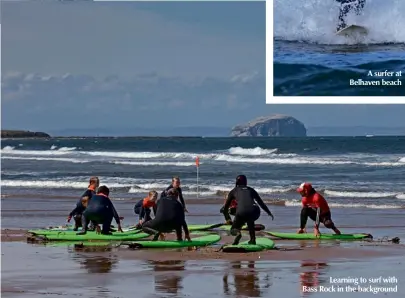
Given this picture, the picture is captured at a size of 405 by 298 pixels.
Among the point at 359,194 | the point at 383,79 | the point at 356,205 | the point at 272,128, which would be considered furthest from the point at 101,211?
the point at 272,128

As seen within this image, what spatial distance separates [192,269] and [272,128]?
55570mm

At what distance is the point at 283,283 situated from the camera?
40.7ft

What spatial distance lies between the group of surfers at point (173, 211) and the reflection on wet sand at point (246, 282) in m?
1.75

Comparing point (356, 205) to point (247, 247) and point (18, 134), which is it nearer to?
point (247, 247)

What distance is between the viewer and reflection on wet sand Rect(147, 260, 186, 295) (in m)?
12.0

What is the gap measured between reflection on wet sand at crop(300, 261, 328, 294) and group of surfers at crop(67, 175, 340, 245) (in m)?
1.66

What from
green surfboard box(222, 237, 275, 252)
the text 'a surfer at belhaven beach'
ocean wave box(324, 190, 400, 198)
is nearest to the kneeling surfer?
green surfboard box(222, 237, 275, 252)

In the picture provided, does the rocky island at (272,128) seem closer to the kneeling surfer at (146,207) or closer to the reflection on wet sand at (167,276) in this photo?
the kneeling surfer at (146,207)

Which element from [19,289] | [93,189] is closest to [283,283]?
[19,289]

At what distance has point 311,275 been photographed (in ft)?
43.1

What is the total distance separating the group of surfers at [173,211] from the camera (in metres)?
15.9

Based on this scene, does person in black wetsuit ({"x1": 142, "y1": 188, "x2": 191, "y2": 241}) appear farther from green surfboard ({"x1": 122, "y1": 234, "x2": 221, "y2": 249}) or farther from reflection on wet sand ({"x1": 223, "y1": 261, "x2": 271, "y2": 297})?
reflection on wet sand ({"x1": 223, "y1": 261, "x2": 271, "y2": 297})

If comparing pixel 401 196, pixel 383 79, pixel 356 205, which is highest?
pixel 383 79

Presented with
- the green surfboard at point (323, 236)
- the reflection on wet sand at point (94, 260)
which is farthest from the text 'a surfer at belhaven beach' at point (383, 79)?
the green surfboard at point (323, 236)
